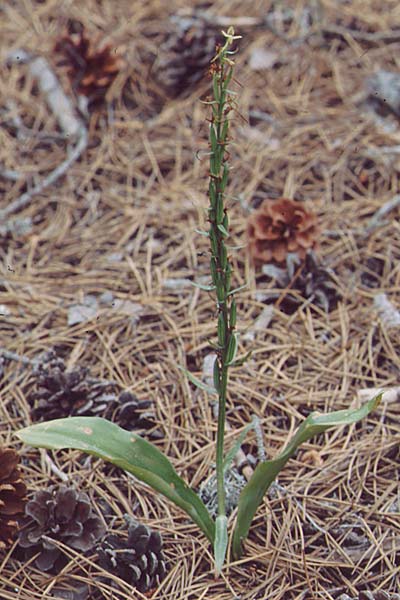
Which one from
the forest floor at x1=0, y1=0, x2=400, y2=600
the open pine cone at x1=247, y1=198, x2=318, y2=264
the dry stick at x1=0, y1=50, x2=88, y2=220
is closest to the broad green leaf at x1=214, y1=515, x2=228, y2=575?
the forest floor at x1=0, y1=0, x2=400, y2=600

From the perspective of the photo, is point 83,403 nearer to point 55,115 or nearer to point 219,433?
point 219,433

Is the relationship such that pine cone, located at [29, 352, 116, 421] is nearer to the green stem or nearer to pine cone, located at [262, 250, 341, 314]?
the green stem

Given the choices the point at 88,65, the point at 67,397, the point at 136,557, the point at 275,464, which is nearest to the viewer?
the point at 275,464

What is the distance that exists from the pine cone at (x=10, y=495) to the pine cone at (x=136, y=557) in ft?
0.62

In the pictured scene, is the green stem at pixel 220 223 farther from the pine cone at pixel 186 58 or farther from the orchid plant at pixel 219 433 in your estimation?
the pine cone at pixel 186 58

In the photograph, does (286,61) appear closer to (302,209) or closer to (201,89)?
(201,89)

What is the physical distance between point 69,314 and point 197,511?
0.84 metres

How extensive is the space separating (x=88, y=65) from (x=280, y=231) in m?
1.11

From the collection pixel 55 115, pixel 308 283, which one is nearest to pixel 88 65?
pixel 55 115

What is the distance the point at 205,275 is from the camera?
7.38 feet

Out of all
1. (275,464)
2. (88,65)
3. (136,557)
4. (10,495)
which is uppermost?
(88,65)

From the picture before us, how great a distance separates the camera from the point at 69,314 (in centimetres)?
212

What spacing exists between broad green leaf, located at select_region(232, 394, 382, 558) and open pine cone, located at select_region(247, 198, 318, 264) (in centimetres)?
89

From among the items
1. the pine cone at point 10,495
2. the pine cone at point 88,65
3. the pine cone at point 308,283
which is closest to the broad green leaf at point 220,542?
the pine cone at point 10,495
